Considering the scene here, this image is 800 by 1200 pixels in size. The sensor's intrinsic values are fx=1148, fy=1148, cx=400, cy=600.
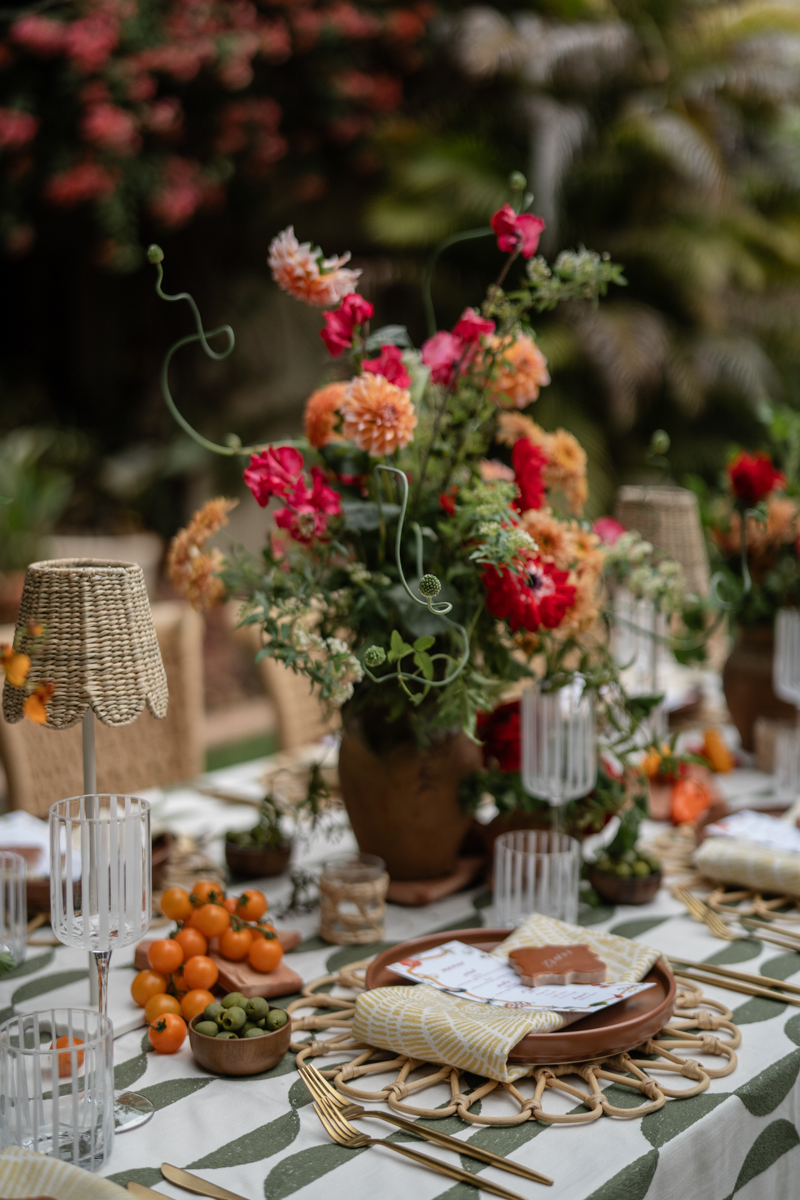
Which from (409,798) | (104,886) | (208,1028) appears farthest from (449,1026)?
(409,798)

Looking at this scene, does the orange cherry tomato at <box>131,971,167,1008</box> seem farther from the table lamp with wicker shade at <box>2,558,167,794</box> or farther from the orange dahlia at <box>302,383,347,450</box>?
the orange dahlia at <box>302,383,347,450</box>

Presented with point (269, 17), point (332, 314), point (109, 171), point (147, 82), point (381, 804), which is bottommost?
point (381, 804)

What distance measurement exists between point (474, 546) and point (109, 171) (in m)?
4.29

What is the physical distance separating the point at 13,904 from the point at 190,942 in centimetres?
24

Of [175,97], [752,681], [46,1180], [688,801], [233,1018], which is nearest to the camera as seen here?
[46,1180]

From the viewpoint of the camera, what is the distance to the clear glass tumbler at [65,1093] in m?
0.83

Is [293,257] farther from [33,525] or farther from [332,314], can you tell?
[33,525]

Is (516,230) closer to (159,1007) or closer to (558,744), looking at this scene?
(558,744)

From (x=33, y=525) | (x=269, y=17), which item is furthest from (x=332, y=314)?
(x=269, y=17)

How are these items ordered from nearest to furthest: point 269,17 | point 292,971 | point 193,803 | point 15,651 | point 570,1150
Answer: point 570,1150 < point 15,651 < point 292,971 < point 193,803 < point 269,17

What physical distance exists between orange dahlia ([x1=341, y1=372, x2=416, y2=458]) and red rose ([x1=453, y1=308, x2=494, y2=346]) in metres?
0.10

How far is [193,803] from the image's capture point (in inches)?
→ 71.0

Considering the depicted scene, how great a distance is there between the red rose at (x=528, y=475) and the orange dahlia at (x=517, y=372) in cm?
6

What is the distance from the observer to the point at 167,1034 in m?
1.03
